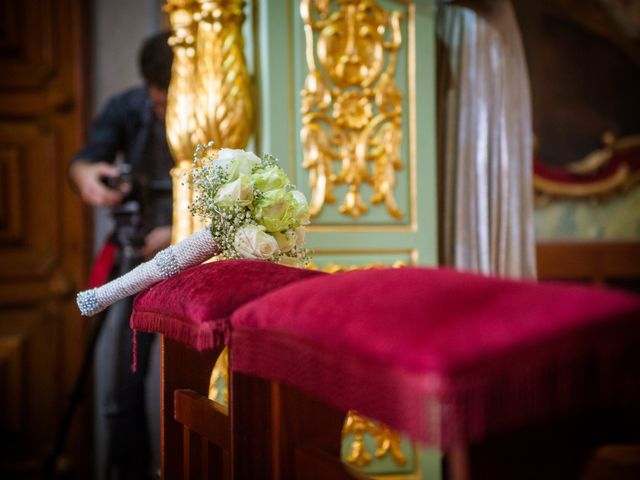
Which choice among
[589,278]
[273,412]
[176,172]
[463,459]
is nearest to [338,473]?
[273,412]

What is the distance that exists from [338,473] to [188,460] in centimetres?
51

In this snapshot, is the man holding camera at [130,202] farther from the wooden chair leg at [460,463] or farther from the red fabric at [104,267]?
the wooden chair leg at [460,463]

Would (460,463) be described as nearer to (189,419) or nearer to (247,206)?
(189,419)

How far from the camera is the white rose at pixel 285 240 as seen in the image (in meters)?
1.62

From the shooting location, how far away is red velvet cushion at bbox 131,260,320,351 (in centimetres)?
112

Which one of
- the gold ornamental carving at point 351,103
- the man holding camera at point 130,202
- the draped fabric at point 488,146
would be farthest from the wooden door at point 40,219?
the draped fabric at point 488,146

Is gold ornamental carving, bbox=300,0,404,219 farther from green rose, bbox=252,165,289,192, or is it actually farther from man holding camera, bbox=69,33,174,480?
green rose, bbox=252,165,289,192

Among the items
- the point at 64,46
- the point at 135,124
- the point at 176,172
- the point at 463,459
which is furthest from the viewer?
the point at 64,46

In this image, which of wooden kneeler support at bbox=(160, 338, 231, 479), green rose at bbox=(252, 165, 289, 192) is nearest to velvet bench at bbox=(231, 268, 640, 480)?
wooden kneeler support at bbox=(160, 338, 231, 479)

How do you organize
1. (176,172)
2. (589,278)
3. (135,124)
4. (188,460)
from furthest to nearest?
1. (589,278)
2. (135,124)
3. (176,172)
4. (188,460)

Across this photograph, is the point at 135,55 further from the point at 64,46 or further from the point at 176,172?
the point at 176,172

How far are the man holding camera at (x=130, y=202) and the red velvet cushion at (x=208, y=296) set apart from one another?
59.3 inches

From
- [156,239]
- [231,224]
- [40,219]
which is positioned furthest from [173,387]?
[40,219]

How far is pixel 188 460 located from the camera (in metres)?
1.42
